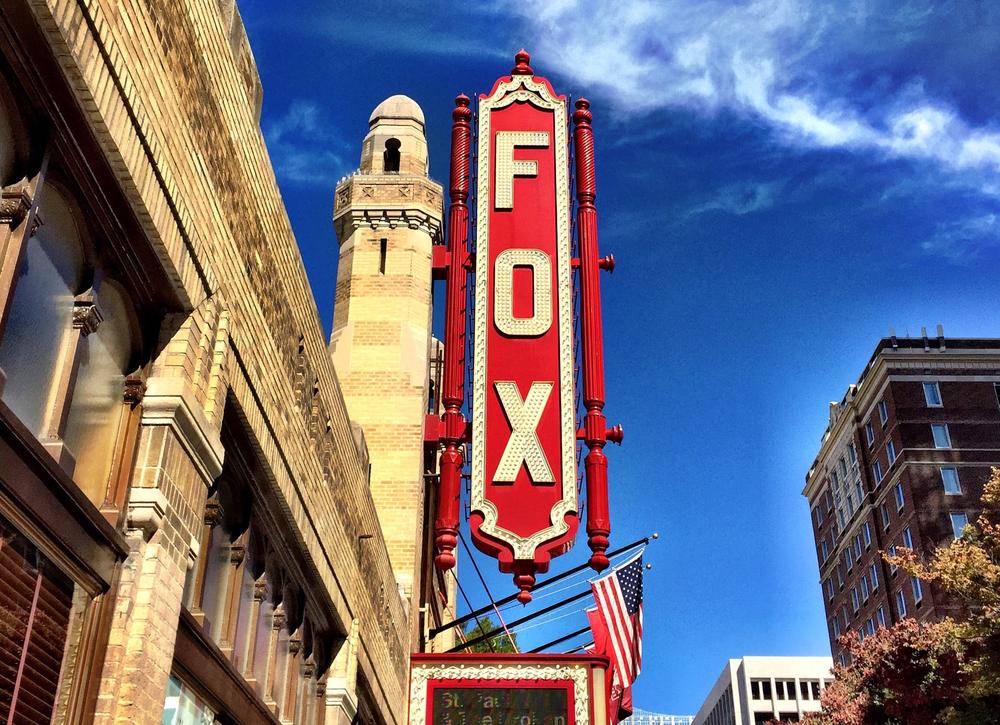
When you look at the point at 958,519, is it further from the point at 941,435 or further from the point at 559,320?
the point at 559,320

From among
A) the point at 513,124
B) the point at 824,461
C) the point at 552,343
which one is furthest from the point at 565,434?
the point at 824,461

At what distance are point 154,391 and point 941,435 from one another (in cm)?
5779

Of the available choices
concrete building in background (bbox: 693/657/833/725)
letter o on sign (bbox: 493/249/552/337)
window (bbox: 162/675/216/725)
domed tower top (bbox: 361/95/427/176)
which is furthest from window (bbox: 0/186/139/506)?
concrete building in background (bbox: 693/657/833/725)

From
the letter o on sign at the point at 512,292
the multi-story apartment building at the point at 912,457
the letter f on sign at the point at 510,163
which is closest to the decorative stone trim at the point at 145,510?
the letter o on sign at the point at 512,292

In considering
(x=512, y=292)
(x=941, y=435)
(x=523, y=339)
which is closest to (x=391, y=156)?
(x=512, y=292)

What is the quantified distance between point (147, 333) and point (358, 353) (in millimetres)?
15434

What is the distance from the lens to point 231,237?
8773 mm

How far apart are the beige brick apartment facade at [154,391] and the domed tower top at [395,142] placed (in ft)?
46.6

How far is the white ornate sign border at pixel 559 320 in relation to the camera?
1614 cm

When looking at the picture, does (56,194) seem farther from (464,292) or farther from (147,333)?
(464,292)

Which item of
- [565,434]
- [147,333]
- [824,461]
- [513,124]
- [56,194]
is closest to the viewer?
[56,194]

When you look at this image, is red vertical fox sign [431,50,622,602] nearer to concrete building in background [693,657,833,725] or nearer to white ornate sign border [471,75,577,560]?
white ornate sign border [471,75,577,560]

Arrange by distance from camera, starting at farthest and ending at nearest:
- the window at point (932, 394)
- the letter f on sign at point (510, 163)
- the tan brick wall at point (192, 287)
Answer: the window at point (932, 394), the letter f on sign at point (510, 163), the tan brick wall at point (192, 287)

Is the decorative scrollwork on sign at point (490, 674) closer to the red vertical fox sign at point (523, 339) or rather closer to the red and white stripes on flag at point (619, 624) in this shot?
the red vertical fox sign at point (523, 339)
